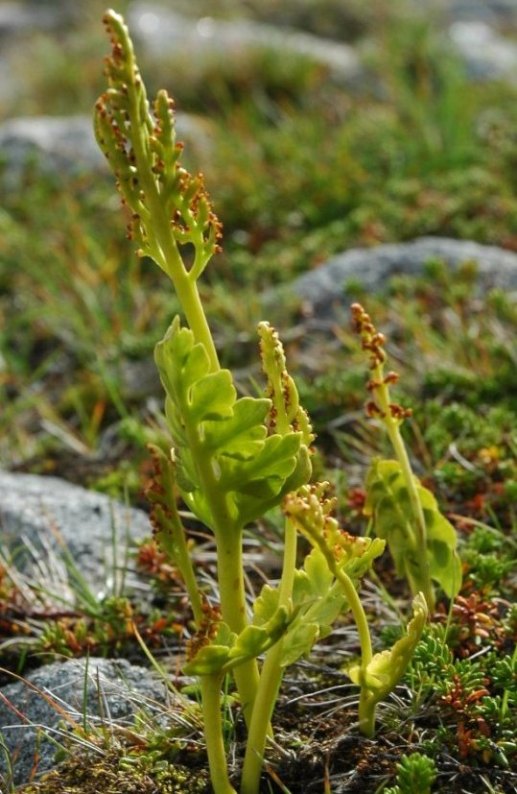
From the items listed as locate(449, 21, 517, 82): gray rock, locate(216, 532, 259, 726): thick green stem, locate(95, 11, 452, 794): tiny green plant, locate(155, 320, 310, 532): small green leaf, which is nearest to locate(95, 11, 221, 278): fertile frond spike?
locate(95, 11, 452, 794): tiny green plant

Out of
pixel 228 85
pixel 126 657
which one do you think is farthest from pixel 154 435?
pixel 228 85

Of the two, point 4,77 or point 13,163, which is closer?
point 13,163

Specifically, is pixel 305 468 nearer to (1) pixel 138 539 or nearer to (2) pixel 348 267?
(1) pixel 138 539

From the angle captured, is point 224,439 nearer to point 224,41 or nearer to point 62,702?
point 62,702

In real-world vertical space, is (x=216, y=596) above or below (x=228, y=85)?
below

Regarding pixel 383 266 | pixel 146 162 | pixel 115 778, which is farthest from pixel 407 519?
pixel 383 266

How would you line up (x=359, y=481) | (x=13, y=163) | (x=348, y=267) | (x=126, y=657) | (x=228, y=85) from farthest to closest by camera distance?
(x=228, y=85) < (x=13, y=163) < (x=348, y=267) < (x=359, y=481) < (x=126, y=657)

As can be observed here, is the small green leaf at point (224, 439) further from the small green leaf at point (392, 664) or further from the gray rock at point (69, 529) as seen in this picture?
the gray rock at point (69, 529)
